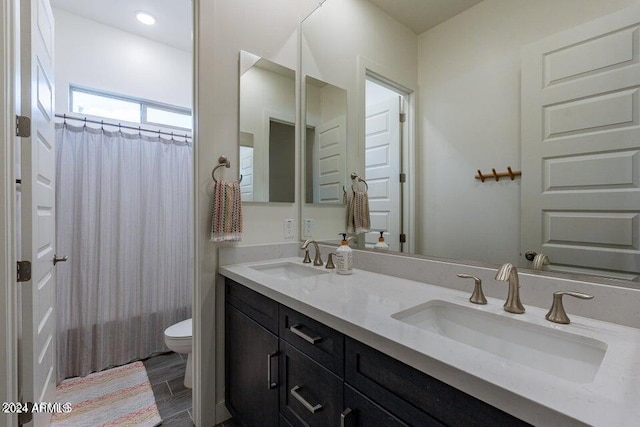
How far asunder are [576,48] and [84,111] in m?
3.22

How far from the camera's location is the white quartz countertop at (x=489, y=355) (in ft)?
1.51

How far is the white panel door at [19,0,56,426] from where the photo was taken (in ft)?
3.82

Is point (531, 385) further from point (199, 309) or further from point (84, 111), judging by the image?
point (84, 111)

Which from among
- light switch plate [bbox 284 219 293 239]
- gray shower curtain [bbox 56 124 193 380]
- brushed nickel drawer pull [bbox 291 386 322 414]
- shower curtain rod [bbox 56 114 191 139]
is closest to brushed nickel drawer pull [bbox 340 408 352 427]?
brushed nickel drawer pull [bbox 291 386 322 414]

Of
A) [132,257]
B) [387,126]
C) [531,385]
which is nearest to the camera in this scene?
[531,385]

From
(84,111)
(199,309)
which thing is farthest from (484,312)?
(84,111)

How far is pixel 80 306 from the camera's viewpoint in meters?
2.14

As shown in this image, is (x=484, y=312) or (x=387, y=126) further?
(x=387, y=126)

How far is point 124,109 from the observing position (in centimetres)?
267

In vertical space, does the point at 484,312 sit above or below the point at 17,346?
above

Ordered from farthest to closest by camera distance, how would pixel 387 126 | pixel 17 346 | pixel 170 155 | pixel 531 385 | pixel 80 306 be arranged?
pixel 170 155 → pixel 80 306 → pixel 387 126 → pixel 17 346 → pixel 531 385

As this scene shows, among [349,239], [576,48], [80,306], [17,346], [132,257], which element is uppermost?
[576,48]

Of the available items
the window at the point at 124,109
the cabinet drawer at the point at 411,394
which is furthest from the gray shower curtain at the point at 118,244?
the cabinet drawer at the point at 411,394

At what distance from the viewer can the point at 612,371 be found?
57 cm
